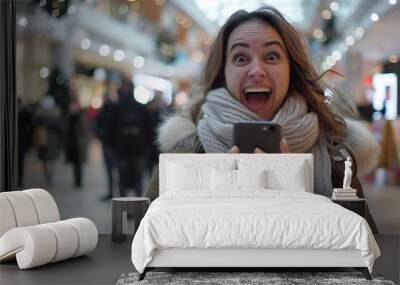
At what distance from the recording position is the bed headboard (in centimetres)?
638

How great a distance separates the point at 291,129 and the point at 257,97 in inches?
18.3

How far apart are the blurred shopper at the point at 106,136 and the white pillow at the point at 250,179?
1.86 m

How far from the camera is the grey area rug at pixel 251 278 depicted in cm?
466

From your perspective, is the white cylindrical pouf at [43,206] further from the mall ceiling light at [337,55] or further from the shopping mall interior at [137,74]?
the mall ceiling light at [337,55]

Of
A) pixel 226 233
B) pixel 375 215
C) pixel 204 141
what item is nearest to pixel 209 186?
pixel 204 141

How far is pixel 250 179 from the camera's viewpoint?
238 inches

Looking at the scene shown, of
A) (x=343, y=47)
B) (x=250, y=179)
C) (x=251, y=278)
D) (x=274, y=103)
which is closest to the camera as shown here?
(x=251, y=278)

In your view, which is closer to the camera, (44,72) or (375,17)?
(375,17)

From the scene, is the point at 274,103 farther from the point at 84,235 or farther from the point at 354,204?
the point at 84,235

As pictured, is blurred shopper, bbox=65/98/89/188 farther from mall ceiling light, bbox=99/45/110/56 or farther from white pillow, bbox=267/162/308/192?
white pillow, bbox=267/162/308/192

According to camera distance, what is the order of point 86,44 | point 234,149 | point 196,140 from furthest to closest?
point 86,44, point 196,140, point 234,149

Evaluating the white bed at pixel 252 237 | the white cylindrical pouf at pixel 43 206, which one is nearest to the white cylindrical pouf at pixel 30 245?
the white cylindrical pouf at pixel 43 206

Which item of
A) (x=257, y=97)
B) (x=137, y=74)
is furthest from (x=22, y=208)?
(x=257, y=97)

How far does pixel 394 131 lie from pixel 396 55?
2.58 ft
